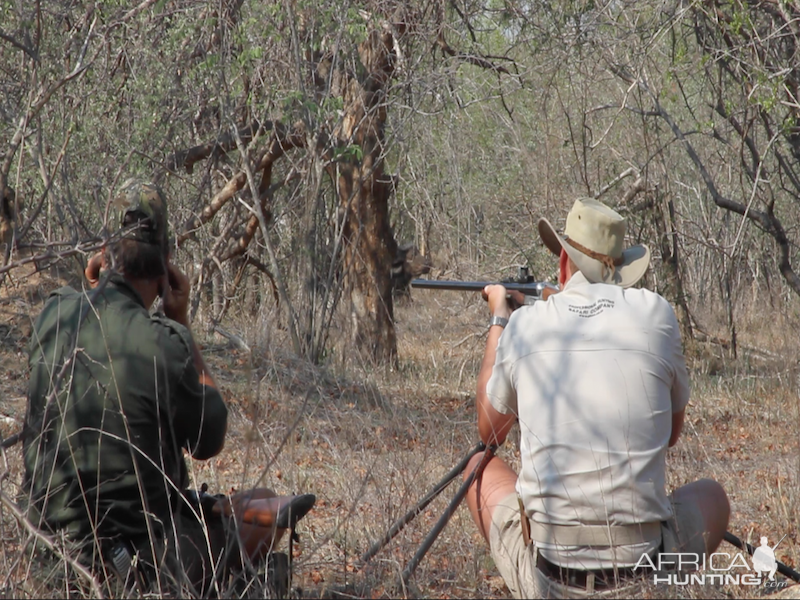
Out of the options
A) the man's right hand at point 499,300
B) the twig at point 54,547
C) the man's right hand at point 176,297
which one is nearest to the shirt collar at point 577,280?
the man's right hand at point 499,300

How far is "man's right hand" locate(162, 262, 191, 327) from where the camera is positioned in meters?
3.04

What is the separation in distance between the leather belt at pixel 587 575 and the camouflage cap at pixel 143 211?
5.03ft

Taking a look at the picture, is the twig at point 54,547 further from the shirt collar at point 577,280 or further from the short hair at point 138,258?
the shirt collar at point 577,280

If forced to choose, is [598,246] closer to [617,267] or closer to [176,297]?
[617,267]

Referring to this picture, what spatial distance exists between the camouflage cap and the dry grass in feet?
1.58

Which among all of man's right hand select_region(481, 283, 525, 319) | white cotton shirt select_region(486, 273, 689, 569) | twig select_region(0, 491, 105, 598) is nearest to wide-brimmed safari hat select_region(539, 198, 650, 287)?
white cotton shirt select_region(486, 273, 689, 569)

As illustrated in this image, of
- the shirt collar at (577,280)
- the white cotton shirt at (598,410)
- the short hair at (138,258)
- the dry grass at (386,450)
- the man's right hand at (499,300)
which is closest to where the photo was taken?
the white cotton shirt at (598,410)

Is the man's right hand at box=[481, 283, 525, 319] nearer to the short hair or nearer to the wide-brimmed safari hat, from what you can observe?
the wide-brimmed safari hat

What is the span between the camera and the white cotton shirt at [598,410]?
8.89 feet

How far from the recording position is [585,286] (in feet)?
9.36

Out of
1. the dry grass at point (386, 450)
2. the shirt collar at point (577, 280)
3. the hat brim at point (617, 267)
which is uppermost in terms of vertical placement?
the hat brim at point (617, 267)

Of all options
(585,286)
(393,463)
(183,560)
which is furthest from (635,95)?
(183,560)

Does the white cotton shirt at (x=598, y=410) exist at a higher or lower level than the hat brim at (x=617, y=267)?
lower

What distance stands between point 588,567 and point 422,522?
1.35 metres
